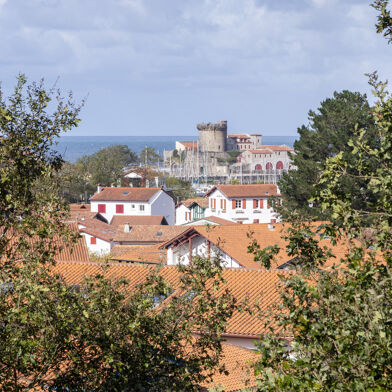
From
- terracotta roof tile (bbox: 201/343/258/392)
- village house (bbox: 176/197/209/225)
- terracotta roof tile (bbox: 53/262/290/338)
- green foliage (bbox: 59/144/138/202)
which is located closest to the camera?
terracotta roof tile (bbox: 201/343/258/392)

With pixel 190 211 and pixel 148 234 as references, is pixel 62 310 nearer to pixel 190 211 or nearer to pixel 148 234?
pixel 148 234

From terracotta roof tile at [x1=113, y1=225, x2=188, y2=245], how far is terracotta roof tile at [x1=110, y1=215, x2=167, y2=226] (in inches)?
392

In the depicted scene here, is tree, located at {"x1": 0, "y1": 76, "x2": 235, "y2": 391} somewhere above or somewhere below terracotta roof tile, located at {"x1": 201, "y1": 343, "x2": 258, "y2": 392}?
above

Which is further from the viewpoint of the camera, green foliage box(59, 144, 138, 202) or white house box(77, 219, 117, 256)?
green foliage box(59, 144, 138, 202)

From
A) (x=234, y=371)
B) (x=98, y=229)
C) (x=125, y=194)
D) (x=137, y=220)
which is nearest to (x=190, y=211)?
(x=125, y=194)

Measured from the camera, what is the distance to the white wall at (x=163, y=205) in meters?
93.9

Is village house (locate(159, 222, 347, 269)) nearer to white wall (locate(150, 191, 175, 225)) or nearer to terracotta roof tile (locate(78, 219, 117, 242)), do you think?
terracotta roof tile (locate(78, 219, 117, 242))

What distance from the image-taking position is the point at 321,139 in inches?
2352

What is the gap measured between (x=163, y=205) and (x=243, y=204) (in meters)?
10.6

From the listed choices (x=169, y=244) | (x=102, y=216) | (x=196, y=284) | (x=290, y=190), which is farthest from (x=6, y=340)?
(x=102, y=216)

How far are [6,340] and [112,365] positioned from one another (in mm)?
1424

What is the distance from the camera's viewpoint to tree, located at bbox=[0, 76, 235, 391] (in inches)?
352

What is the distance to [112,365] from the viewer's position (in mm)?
9375

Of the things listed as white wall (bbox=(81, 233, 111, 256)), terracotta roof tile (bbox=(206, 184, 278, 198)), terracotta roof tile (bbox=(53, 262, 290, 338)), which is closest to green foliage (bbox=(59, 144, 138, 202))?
terracotta roof tile (bbox=(206, 184, 278, 198))
